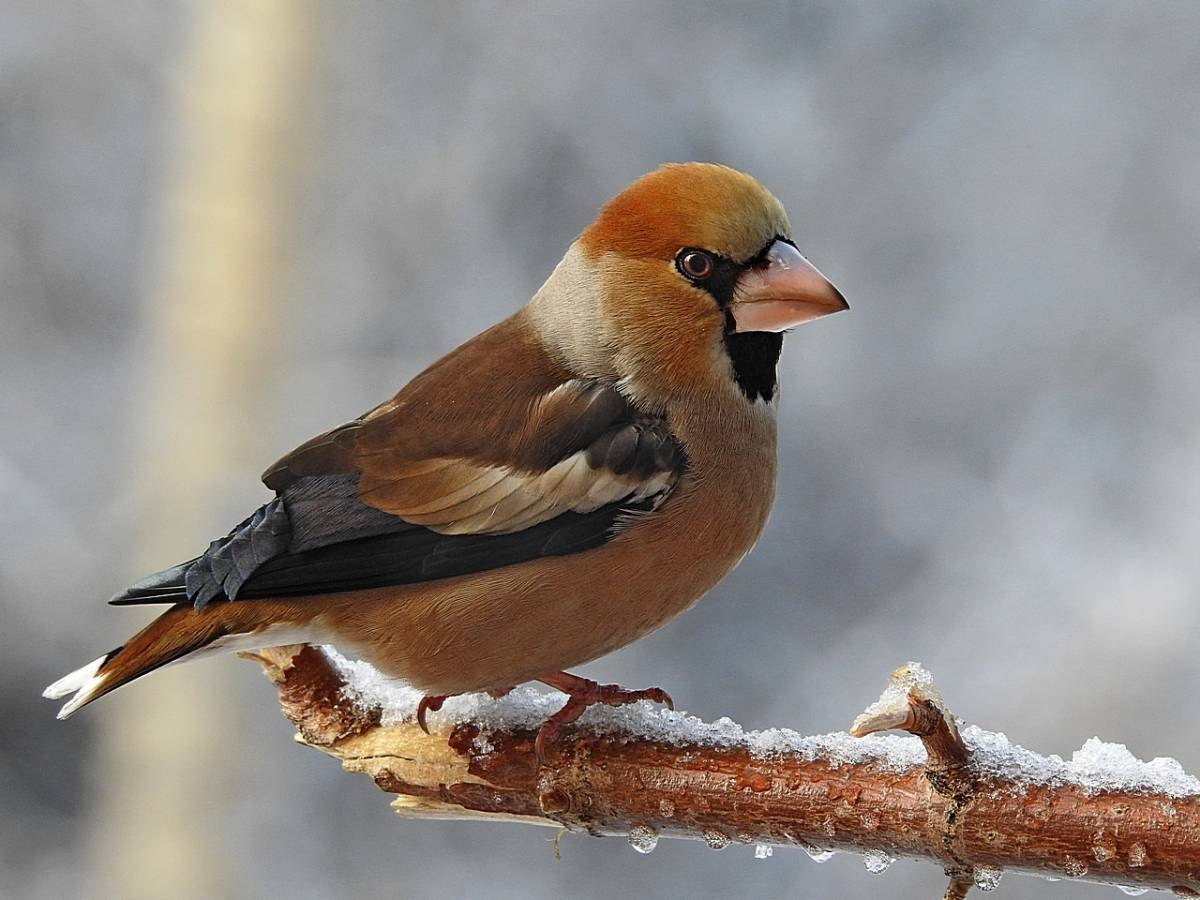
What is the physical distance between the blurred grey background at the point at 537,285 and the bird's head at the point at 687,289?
2432 millimetres

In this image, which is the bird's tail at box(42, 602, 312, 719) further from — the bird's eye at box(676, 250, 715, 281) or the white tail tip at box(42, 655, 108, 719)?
the bird's eye at box(676, 250, 715, 281)

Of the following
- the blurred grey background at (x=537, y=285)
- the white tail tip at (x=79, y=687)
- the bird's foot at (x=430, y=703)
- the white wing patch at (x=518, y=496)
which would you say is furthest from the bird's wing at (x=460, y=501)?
the blurred grey background at (x=537, y=285)

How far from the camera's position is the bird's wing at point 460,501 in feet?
6.56

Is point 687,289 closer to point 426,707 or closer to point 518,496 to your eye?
point 518,496

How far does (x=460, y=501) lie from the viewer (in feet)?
6.64

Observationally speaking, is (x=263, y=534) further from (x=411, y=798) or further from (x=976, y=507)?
(x=976, y=507)

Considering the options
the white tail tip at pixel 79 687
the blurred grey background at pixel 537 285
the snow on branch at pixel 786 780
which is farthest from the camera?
the blurred grey background at pixel 537 285

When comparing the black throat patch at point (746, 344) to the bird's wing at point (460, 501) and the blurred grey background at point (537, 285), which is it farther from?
the blurred grey background at point (537, 285)

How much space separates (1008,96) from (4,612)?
12.5ft

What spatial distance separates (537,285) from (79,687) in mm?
3106

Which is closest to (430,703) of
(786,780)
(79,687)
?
(79,687)

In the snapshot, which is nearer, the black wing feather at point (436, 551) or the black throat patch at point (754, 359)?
→ the black wing feather at point (436, 551)

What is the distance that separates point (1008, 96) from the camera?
16.2 ft

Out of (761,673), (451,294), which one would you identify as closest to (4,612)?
(451,294)
